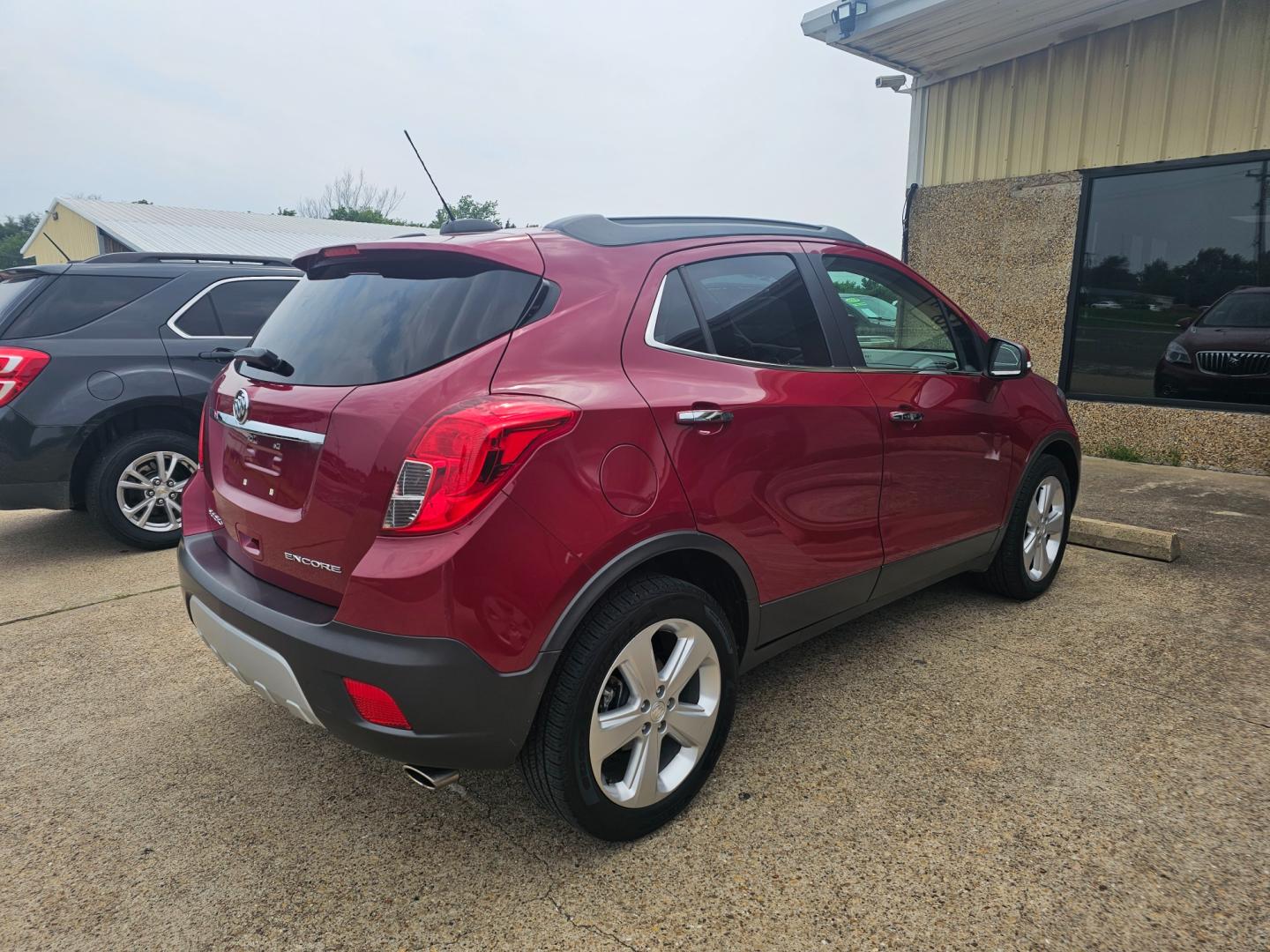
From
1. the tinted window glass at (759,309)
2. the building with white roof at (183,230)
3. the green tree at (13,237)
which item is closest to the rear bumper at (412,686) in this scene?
the tinted window glass at (759,309)

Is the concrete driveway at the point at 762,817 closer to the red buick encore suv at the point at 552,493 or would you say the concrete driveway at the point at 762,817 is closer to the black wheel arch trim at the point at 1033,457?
the red buick encore suv at the point at 552,493

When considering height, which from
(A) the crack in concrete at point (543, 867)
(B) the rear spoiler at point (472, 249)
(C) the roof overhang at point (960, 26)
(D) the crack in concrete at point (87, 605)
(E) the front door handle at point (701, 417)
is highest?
(C) the roof overhang at point (960, 26)

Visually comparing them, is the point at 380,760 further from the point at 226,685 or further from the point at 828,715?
the point at 828,715

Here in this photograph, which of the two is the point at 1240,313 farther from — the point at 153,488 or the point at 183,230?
the point at 183,230

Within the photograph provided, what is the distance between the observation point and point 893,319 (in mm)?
3324

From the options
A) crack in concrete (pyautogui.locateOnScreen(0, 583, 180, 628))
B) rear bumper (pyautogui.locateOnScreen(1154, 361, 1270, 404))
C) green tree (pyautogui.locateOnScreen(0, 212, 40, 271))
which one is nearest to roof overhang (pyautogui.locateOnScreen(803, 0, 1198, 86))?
rear bumper (pyautogui.locateOnScreen(1154, 361, 1270, 404))

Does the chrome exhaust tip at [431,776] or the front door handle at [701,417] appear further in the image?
the front door handle at [701,417]

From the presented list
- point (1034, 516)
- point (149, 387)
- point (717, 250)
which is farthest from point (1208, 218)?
point (149, 387)

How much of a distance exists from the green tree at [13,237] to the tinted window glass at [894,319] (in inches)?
2745

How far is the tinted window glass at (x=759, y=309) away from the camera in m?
2.54

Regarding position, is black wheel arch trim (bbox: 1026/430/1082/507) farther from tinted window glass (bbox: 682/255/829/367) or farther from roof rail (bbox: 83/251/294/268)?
roof rail (bbox: 83/251/294/268)

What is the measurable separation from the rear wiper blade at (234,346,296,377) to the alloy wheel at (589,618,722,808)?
1.24 meters

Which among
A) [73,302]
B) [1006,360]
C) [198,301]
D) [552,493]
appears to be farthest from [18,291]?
[1006,360]

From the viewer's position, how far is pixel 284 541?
2.21m
